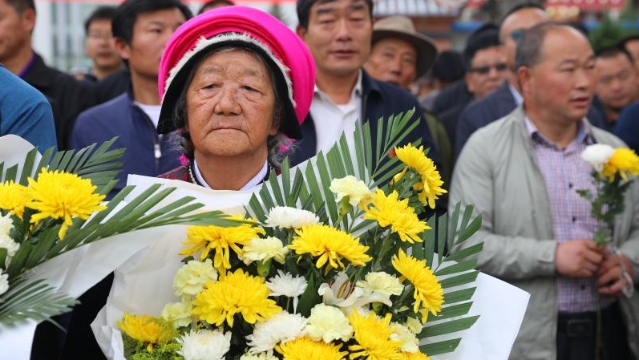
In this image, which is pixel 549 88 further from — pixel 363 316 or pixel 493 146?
pixel 363 316

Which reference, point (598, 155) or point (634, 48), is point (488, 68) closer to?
point (634, 48)

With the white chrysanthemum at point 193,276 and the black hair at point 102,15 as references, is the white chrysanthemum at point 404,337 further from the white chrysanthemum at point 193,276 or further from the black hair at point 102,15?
the black hair at point 102,15

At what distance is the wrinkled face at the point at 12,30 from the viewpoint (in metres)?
5.07

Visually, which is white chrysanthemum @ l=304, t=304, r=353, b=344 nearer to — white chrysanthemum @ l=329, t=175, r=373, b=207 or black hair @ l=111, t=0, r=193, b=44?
white chrysanthemum @ l=329, t=175, r=373, b=207

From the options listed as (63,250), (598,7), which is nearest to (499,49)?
(63,250)

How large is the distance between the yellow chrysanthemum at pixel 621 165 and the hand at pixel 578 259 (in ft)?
1.12

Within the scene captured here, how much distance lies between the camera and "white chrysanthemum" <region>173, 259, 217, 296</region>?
220 cm

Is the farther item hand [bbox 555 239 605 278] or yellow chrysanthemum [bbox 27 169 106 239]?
hand [bbox 555 239 605 278]

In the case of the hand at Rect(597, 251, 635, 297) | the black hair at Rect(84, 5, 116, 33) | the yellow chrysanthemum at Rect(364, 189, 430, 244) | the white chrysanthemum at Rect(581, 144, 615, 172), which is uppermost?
the black hair at Rect(84, 5, 116, 33)

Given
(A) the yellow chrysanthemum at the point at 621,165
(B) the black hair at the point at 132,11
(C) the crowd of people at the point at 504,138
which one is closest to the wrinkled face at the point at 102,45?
Answer: (C) the crowd of people at the point at 504,138

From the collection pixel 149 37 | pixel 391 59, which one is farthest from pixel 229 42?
pixel 391 59

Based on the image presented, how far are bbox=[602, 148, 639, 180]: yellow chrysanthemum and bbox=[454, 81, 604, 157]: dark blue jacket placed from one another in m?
1.21

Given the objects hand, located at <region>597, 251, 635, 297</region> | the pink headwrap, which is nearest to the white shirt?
hand, located at <region>597, 251, 635, 297</region>

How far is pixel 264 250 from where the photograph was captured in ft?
7.21
